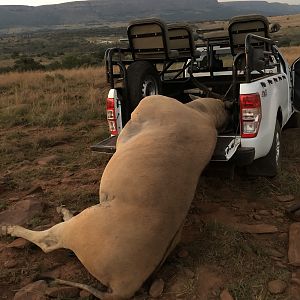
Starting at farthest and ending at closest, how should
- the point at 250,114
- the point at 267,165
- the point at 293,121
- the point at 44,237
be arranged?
the point at 293,121 → the point at 267,165 → the point at 250,114 → the point at 44,237

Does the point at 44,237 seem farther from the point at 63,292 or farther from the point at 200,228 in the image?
the point at 200,228

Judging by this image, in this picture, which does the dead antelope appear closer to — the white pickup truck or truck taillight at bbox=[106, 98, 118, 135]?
the white pickup truck

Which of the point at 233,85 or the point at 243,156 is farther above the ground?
the point at 233,85

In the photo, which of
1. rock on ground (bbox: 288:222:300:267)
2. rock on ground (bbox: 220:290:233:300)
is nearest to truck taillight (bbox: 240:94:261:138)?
rock on ground (bbox: 288:222:300:267)

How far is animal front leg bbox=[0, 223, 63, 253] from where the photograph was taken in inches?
149

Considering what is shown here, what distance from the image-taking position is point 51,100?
13633mm

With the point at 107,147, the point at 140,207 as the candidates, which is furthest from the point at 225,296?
the point at 107,147

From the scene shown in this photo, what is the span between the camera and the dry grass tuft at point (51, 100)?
35.6 ft

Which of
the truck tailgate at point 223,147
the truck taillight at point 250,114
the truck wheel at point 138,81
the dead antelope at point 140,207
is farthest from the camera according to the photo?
the truck wheel at point 138,81

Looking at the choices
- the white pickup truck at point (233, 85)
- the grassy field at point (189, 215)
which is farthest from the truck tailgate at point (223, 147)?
the grassy field at point (189, 215)

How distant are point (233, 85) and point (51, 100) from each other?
9.50 meters

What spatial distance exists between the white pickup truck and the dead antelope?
597 millimetres

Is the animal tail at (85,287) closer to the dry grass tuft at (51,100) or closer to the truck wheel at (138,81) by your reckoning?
the truck wheel at (138,81)

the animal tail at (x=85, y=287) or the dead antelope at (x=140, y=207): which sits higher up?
the dead antelope at (x=140, y=207)
